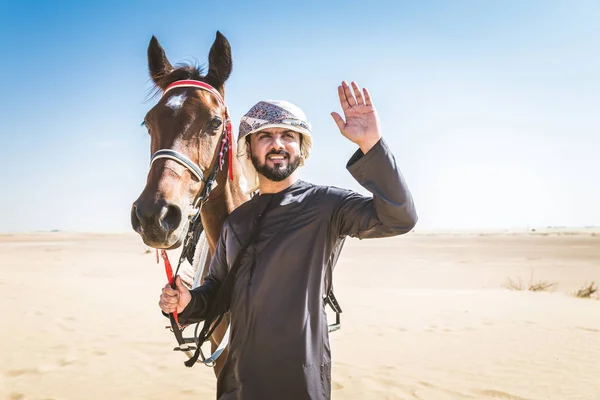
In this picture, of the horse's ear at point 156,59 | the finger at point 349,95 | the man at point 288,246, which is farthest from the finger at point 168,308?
the horse's ear at point 156,59

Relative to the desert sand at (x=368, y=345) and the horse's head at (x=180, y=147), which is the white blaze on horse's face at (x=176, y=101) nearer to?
the horse's head at (x=180, y=147)

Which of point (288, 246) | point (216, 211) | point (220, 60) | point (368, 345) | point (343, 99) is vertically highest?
point (220, 60)

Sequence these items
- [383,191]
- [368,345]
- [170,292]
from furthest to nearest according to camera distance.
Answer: [368,345] → [170,292] → [383,191]

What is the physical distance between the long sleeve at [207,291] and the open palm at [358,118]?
930 mm

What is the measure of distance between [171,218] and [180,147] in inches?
18.5

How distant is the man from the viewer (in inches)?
78.9

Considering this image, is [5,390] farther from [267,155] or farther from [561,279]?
[561,279]

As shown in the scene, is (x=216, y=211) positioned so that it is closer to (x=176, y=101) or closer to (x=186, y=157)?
(x=186, y=157)

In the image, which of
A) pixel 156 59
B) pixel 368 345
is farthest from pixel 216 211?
pixel 368 345

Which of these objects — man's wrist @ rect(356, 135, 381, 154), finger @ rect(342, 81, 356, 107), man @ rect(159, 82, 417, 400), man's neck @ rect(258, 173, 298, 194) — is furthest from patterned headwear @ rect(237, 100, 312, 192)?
man's wrist @ rect(356, 135, 381, 154)

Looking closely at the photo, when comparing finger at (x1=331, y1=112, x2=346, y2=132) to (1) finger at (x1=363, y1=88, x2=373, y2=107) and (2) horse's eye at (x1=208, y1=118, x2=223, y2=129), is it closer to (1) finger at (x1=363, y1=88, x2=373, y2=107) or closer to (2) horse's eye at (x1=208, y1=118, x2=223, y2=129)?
(1) finger at (x1=363, y1=88, x2=373, y2=107)

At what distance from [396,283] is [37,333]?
13.8m

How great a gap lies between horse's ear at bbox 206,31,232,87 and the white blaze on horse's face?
1.38 ft

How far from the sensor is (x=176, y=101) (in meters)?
2.87
